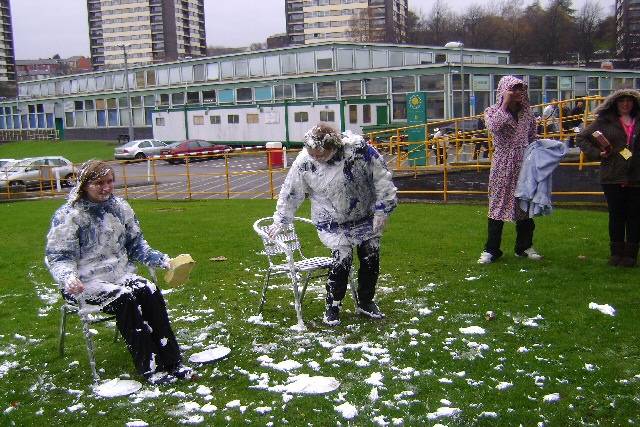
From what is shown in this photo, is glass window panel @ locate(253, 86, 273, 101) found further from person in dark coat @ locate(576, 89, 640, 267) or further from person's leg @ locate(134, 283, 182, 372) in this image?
person's leg @ locate(134, 283, 182, 372)

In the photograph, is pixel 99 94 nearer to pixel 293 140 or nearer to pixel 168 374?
pixel 293 140

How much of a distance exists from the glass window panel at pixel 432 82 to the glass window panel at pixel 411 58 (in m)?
10.7

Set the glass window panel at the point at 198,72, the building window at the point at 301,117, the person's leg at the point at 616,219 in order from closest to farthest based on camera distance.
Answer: the person's leg at the point at 616,219
the building window at the point at 301,117
the glass window panel at the point at 198,72

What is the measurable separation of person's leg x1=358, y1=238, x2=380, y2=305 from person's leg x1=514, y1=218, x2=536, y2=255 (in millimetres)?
2406

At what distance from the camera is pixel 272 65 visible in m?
50.4

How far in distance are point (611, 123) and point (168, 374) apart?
189 inches

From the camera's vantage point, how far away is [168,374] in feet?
14.2

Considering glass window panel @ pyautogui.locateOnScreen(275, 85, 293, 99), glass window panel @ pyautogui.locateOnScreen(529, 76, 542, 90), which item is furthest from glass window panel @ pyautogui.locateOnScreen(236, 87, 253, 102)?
glass window panel @ pyautogui.locateOnScreen(529, 76, 542, 90)

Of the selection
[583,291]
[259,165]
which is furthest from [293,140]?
[583,291]

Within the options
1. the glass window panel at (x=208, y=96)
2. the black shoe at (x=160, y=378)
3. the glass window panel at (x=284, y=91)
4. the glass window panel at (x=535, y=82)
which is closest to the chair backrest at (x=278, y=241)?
the black shoe at (x=160, y=378)

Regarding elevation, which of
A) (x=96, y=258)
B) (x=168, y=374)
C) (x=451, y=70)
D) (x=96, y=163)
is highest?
(x=451, y=70)

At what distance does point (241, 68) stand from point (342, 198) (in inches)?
1932

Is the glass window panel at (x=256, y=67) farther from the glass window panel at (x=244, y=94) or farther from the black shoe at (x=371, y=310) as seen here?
the black shoe at (x=371, y=310)

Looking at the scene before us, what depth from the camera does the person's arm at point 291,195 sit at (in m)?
5.27
